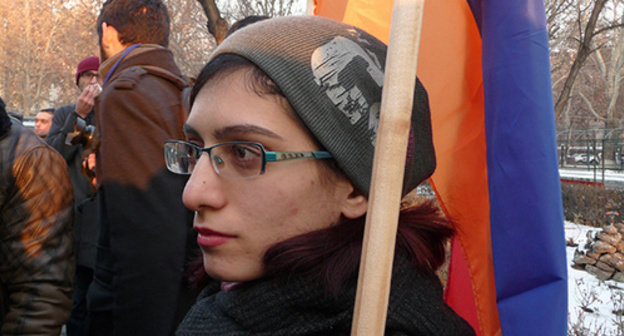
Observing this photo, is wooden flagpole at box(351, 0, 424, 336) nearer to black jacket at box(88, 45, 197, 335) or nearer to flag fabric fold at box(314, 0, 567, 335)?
flag fabric fold at box(314, 0, 567, 335)

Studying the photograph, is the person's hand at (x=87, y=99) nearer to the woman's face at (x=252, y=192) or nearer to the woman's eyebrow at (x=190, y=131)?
the woman's eyebrow at (x=190, y=131)

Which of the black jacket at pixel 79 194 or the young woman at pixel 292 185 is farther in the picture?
the black jacket at pixel 79 194

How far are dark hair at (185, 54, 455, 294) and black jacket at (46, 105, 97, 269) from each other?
2.00 m

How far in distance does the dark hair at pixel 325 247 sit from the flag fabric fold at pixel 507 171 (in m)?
0.20

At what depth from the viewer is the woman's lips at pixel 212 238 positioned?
46.0 inches

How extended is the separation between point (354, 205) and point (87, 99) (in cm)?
289

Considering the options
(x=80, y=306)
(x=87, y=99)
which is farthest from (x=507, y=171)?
(x=87, y=99)

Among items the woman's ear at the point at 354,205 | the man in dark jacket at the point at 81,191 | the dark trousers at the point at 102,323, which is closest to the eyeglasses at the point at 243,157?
the woman's ear at the point at 354,205

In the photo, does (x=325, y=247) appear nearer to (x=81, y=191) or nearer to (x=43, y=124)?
(x=81, y=191)

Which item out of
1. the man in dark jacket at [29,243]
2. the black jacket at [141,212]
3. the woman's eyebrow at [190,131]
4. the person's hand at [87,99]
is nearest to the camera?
the woman's eyebrow at [190,131]

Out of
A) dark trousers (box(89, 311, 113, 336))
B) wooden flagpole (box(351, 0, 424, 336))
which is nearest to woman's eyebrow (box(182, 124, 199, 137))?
wooden flagpole (box(351, 0, 424, 336))

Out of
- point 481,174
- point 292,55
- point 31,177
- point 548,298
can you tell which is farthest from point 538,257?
point 31,177

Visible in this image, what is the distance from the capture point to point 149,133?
87.4 inches

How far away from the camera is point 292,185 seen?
45.2 inches
